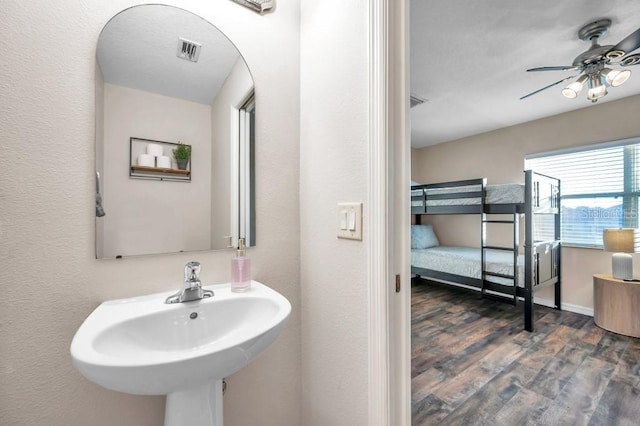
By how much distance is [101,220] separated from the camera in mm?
821

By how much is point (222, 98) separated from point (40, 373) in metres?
1.03

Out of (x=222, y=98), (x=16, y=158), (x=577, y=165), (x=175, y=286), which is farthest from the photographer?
(x=577, y=165)

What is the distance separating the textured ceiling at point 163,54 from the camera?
0.85 meters

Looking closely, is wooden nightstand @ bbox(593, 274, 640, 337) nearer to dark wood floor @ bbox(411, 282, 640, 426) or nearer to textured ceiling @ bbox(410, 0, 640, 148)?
dark wood floor @ bbox(411, 282, 640, 426)

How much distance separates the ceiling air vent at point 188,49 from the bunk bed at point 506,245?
9.93 ft

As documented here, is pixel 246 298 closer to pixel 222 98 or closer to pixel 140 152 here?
pixel 140 152

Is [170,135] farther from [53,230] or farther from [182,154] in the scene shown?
[53,230]

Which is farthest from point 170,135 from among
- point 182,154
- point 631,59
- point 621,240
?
point 621,240

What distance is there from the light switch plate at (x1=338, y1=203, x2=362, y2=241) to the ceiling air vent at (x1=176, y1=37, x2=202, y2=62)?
2.57ft

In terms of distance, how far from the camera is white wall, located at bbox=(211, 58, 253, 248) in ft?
3.38

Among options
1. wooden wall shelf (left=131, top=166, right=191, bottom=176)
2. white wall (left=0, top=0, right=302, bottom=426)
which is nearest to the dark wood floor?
white wall (left=0, top=0, right=302, bottom=426)

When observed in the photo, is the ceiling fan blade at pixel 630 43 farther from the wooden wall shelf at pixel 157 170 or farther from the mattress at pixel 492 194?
the wooden wall shelf at pixel 157 170

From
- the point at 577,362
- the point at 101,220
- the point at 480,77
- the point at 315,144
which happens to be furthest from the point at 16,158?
the point at 577,362

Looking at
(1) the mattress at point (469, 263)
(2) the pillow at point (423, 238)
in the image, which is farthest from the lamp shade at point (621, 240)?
(2) the pillow at point (423, 238)
